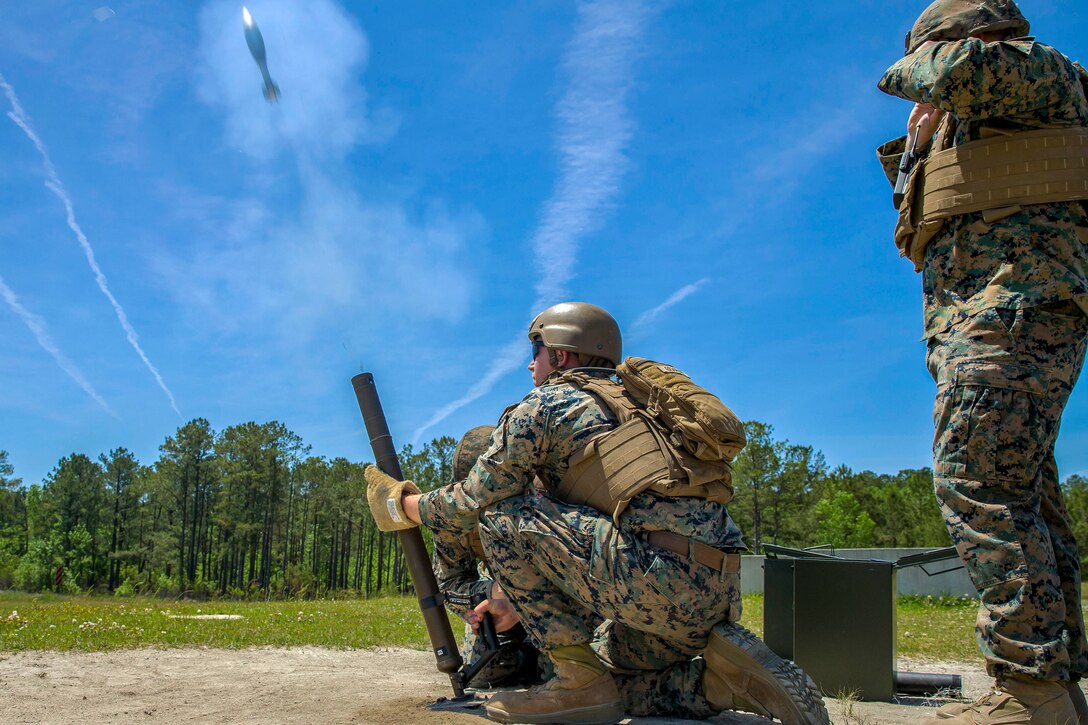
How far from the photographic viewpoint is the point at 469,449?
201 inches

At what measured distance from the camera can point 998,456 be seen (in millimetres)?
3045

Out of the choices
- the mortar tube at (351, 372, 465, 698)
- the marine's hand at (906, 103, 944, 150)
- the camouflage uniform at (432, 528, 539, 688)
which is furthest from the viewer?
the camouflage uniform at (432, 528, 539, 688)

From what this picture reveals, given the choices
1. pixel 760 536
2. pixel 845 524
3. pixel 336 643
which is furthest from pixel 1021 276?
pixel 845 524

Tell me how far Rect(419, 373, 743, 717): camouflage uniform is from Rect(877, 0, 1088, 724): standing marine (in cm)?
99

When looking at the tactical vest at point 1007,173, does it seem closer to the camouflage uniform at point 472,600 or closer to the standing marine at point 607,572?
the standing marine at point 607,572

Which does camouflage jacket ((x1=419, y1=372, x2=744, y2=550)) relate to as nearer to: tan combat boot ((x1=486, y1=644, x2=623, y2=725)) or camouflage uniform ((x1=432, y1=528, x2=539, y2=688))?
tan combat boot ((x1=486, y1=644, x2=623, y2=725))

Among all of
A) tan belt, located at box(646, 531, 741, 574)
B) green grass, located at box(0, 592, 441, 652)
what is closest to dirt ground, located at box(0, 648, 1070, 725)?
green grass, located at box(0, 592, 441, 652)

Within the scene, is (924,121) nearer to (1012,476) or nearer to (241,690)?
(1012,476)

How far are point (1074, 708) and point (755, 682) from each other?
3.71 ft

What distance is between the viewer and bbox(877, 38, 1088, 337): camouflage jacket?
3117 mm

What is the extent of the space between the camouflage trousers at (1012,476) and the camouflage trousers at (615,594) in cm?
103

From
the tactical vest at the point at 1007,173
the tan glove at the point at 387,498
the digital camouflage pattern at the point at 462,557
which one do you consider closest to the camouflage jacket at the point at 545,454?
the tan glove at the point at 387,498

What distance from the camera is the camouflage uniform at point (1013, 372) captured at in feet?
9.73

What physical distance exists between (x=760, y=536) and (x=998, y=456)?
4601 centimetres
